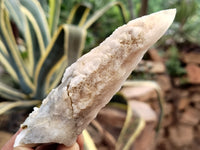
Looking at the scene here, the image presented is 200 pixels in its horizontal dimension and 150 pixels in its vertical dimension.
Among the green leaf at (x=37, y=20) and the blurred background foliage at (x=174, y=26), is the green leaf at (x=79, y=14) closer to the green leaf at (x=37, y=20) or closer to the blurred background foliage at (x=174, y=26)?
the green leaf at (x=37, y=20)

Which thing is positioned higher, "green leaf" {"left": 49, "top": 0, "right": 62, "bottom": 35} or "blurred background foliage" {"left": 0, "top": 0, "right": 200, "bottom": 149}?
"green leaf" {"left": 49, "top": 0, "right": 62, "bottom": 35}

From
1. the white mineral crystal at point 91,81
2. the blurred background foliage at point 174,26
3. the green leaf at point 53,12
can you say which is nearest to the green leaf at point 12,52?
the green leaf at point 53,12

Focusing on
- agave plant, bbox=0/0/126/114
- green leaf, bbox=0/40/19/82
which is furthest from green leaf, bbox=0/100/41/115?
green leaf, bbox=0/40/19/82

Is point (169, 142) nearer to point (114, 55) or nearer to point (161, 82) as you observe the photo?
point (161, 82)

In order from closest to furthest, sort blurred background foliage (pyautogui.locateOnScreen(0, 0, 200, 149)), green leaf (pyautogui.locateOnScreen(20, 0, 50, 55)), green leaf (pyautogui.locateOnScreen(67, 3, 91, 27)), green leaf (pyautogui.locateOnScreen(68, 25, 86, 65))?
green leaf (pyautogui.locateOnScreen(68, 25, 86, 65))
green leaf (pyautogui.locateOnScreen(20, 0, 50, 55))
green leaf (pyautogui.locateOnScreen(67, 3, 91, 27))
blurred background foliage (pyautogui.locateOnScreen(0, 0, 200, 149))

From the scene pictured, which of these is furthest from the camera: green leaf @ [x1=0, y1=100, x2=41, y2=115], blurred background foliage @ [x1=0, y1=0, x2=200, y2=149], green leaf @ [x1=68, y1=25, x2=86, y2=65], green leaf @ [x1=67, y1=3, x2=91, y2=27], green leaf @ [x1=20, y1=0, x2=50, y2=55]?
blurred background foliage @ [x1=0, y1=0, x2=200, y2=149]

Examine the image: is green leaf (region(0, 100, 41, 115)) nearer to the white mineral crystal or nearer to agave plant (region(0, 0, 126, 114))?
agave plant (region(0, 0, 126, 114))
